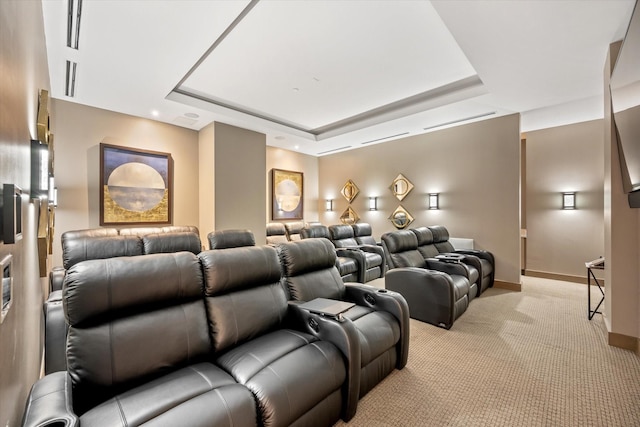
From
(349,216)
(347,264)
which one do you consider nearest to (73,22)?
(347,264)

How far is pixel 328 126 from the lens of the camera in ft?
19.5

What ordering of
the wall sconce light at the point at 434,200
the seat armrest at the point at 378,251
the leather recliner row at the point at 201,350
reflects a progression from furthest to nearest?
the wall sconce light at the point at 434,200
the seat armrest at the point at 378,251
the leather recliner row at the point at 201,350

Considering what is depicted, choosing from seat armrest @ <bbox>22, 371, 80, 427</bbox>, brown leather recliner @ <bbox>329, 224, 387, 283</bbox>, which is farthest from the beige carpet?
brown leather recliner @ <bbox>329, 224, 387, 283</bbox>

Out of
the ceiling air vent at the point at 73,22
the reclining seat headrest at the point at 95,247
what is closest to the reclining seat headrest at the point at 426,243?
the reclining seat headrest at the point at 95,247

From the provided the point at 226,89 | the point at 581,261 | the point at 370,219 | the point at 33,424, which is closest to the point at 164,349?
the point at 33,424

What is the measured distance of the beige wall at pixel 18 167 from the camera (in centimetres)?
105

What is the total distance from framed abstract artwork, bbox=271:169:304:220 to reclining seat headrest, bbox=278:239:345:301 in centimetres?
440

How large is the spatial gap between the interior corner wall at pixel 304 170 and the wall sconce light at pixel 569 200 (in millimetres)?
5550

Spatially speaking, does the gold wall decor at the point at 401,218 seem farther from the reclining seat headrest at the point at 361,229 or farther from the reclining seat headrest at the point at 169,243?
the reclining seat headrest at the point at 169,243

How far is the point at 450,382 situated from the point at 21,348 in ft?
9.14

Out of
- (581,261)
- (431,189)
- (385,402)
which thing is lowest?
(385,402)

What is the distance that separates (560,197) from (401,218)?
9.56 feet

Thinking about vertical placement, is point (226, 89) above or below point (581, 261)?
above

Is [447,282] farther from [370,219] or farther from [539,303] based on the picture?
[370,219]
